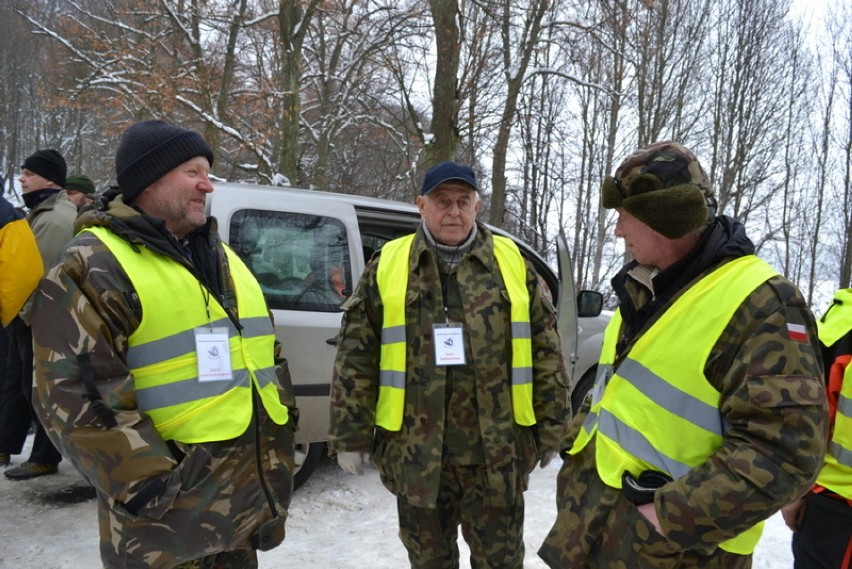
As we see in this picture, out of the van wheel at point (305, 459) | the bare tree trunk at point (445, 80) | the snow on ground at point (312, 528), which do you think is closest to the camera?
the snow on ground at point (312, 528)

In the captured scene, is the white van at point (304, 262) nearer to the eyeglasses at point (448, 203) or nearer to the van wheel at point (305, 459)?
the van wheel at point (305, 459)

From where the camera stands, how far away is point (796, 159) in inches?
840

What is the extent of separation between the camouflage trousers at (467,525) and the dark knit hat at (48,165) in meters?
3.72

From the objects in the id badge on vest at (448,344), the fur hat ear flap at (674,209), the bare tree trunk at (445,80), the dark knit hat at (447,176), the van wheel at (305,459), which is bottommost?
the van wheel at (305,459)

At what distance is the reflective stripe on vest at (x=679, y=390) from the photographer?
146cm

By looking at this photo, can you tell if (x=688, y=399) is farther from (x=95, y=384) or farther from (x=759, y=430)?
(x=95, y=384)

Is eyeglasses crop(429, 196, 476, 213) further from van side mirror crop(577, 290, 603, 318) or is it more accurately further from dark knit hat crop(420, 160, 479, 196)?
van side mirror crop(577, 290, 603, 318)

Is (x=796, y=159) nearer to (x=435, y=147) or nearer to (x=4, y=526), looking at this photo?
(x=435, y=147)

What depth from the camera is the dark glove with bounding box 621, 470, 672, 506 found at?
58.6 inches

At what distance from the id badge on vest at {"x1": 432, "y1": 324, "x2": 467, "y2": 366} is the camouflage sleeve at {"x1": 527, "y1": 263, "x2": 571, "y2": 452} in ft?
1.14

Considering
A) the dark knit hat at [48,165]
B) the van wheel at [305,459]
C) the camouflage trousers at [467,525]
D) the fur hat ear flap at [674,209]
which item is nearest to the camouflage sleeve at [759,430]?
the fur hat ear flap at [674,209]

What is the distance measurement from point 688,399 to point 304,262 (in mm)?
2744

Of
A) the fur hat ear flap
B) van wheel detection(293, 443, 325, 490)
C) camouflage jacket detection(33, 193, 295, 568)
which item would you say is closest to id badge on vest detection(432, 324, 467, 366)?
camouflage jacket detection(33, 193, 295, 568)

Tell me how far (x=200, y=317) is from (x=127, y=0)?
53.9ft
